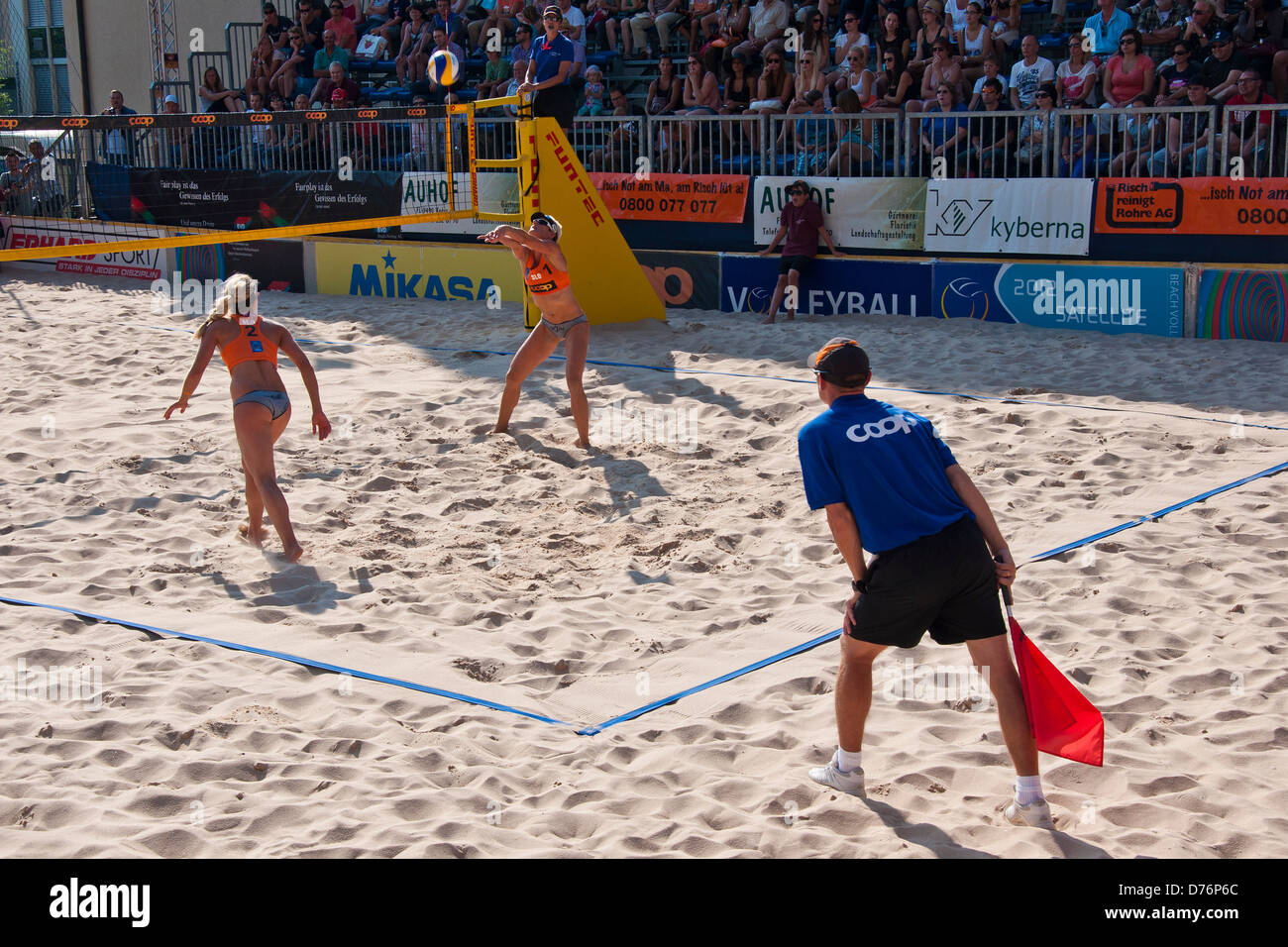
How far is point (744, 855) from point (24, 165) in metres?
17.4

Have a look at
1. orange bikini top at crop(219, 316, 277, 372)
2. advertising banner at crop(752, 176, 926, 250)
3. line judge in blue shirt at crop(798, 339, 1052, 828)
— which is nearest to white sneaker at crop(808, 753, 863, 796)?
line judge in blue shirt at crop(798, 339, 1052, 828)

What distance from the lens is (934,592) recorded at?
3.51 m

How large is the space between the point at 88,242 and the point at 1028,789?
16172 mm

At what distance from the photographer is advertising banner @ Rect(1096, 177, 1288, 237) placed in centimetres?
1036

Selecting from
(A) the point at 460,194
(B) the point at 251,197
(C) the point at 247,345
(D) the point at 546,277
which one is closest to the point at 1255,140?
(D) the point at 546,277

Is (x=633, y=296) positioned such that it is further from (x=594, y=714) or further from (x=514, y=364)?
(x=594, y=714)

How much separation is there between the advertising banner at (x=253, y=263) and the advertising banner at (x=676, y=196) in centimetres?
385

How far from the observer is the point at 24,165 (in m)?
17.5

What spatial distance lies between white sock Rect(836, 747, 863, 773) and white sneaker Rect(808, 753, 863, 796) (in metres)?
0.01

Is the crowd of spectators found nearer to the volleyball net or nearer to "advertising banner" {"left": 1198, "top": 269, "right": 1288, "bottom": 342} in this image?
the volleyball net

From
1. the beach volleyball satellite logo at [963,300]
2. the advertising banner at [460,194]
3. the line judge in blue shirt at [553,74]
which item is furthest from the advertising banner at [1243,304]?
the advertising banner at [460,194]

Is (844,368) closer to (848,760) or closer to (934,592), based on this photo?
(934,592)

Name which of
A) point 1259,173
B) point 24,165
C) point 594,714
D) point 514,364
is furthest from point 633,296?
point 24,165

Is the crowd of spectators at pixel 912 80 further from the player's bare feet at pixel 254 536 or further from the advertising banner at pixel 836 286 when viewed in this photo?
the player's bare feet at pixel 254 536
